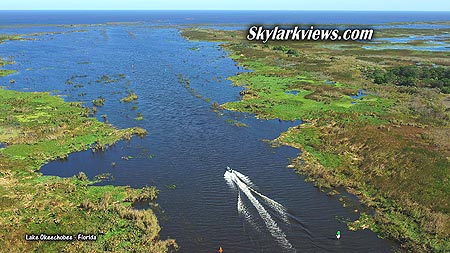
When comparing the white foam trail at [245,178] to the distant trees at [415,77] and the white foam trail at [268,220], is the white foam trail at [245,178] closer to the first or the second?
the white foam trail at [268,220]

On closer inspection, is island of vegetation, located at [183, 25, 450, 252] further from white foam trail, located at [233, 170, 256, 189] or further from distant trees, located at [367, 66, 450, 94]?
white foam trail, located at [233, 170, 256, 189]

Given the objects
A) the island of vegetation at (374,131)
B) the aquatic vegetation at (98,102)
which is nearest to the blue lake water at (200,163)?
the aquatic vegetation at (98,102)

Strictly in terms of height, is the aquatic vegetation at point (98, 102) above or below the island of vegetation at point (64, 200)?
above

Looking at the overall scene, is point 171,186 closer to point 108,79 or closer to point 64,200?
point 64,200

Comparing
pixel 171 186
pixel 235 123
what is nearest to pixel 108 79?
pixel 235 123

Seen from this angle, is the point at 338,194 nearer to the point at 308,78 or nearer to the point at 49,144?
the point at 49,144

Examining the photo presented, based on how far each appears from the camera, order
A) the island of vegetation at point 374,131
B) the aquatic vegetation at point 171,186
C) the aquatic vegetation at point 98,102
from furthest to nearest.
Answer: the aquatic vegetation at point 98,102
the aquatic vegetation at point 171,186
the island of vegetation at point 374,131
